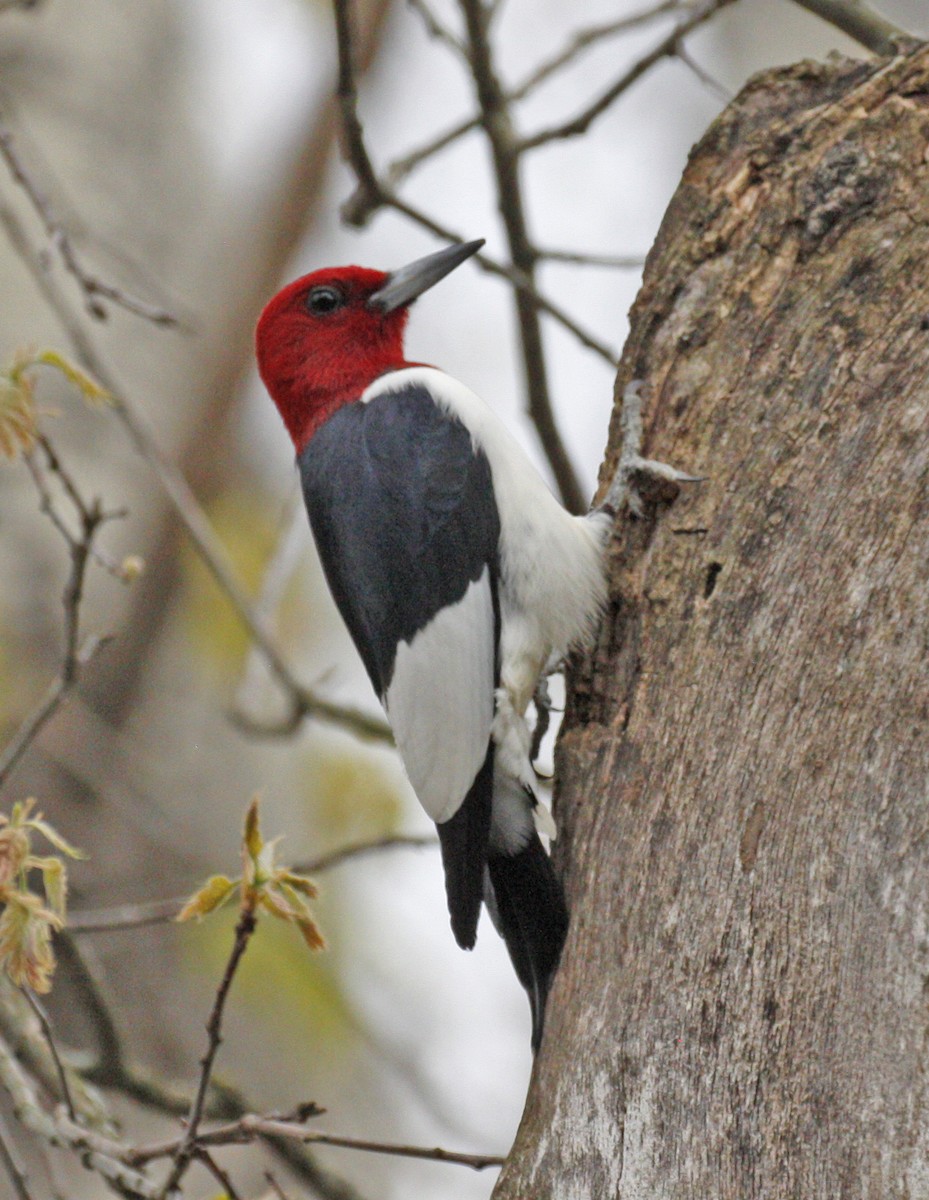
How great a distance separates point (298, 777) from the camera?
670 centimetres

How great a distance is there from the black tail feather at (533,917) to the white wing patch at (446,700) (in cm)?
19

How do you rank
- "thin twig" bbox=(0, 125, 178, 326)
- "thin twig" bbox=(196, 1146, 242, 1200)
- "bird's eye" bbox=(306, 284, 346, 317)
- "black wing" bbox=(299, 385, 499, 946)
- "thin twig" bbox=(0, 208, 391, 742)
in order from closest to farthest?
"thin twig" bbox=(196, 1146, 242, 1200), "black wing" bbox=(299, 385, 499, 946), "thin twig" bbox=(0, 125, 178, 326), "thin twig" bbox=(0, 208, 391, 742), "bird's eye" bbox=(306, 284, 346, 317)

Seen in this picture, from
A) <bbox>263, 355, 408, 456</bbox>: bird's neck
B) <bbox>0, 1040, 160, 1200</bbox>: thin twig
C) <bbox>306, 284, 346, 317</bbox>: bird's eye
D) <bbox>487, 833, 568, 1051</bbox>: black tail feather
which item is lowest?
<bbox>0, 1040, 160, 1200</bbox>: thin twig

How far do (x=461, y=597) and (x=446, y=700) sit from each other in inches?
9.9

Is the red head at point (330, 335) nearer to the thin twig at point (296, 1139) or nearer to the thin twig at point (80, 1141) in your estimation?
the thin twig at point (80, 1141)

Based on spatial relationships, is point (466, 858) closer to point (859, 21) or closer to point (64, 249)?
point (64, 249)

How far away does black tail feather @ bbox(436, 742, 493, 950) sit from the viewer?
8.59 ft

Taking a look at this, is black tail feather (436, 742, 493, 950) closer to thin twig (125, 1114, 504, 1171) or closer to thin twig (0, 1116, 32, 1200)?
thin twig (125, 1114, 504, 1171)

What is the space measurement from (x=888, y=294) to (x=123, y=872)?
4.70 metres

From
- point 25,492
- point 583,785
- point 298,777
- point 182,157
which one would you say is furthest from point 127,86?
point 583,785

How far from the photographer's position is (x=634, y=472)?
2.72m

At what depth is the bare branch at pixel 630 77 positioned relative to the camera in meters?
3.61

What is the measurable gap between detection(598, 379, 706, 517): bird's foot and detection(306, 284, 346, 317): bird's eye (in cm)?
127

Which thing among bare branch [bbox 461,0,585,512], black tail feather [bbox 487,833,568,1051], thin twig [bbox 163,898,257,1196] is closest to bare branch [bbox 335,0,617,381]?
bare branch [bbox 461,0,585,512]
